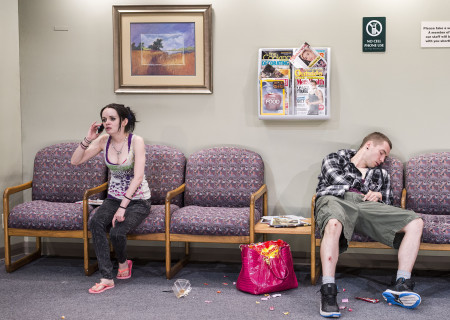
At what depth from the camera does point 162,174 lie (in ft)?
14.4

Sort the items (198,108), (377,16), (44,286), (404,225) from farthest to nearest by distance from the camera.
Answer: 1. (198,108)
2. (377,16)
3. (44,286)
4. (404,225)

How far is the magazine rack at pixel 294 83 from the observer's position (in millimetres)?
4320

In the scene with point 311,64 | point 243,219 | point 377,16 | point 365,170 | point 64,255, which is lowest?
point 64,255

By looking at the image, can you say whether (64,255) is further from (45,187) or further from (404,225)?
(404,225)

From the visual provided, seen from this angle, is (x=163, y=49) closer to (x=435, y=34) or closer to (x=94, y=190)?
(x=94, y=190)

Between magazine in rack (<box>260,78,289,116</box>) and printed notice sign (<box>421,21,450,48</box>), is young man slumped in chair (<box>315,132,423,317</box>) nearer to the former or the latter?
magazine in rack (<box>260,78,289,116</box>)

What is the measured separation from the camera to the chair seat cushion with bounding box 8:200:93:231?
13.0ft

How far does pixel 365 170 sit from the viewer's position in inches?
158

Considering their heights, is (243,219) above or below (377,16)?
below

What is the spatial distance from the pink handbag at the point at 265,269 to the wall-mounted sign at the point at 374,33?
1794 millimetres

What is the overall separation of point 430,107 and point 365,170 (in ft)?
2.69

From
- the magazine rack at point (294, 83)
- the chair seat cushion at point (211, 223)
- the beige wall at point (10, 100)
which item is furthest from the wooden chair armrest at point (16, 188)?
the magazine rack at point (294, 83)

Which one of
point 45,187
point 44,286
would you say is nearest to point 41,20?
point 45,187

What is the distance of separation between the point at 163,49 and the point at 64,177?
136 centimetres
